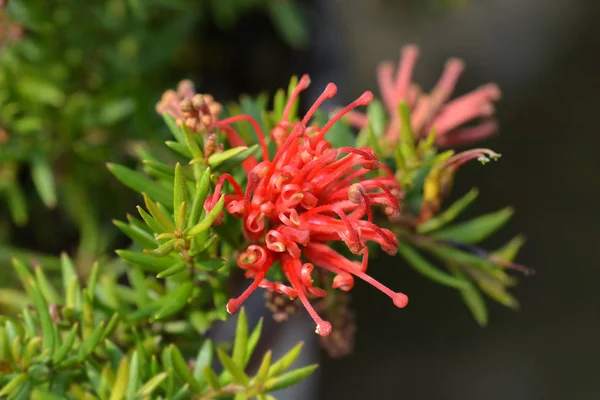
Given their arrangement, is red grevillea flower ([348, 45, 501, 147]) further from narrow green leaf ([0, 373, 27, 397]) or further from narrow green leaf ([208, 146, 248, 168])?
narrow green leaf ([0, 373, 27, 397])

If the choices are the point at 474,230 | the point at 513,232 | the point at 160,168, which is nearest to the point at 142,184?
the point at 160,168

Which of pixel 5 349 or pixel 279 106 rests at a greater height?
pixel 279 106

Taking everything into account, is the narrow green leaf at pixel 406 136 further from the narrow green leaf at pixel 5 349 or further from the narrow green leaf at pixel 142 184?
the narrow green leaf at pixel 5 349

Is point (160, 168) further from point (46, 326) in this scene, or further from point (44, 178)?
point (44, 178)

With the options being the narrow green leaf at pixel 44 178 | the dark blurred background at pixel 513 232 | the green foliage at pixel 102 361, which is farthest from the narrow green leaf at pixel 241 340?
the dark blurred background at pixel 513 232

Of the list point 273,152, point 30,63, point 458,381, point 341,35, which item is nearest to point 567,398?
point 458,381

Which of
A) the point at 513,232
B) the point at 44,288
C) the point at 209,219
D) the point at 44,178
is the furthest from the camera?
the point at 513,232

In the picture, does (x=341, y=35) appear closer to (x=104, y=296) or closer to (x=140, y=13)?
(x=140, y=13)
